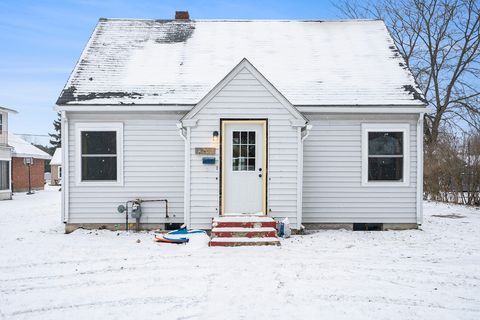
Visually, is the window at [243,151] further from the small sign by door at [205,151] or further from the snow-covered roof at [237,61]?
the snow-covered roof at [237,61]

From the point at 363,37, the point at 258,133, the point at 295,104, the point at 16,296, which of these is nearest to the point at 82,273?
the point at 16,296

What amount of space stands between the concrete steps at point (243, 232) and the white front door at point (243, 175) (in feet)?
2.33

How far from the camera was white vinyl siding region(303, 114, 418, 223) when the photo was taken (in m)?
11.0

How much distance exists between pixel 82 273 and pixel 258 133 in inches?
205

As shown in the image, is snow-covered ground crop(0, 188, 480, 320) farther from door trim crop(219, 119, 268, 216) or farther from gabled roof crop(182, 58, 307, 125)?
gabled roof crop(182, 58, 307, 125)

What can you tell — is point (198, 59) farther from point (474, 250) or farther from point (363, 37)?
point (474, 250)

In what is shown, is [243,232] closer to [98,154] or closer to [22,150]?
[98,154]

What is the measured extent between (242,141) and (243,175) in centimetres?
84

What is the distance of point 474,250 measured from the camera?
28.7 feet

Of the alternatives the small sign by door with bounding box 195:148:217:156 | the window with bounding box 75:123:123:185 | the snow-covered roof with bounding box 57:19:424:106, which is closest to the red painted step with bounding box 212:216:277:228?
the small sign by door with bounding box 195:148:217:156

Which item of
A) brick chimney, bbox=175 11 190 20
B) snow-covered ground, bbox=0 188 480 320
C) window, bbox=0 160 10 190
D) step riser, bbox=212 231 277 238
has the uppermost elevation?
brick chimney, bbox=175 11 190 20

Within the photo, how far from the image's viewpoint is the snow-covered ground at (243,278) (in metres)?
5.16

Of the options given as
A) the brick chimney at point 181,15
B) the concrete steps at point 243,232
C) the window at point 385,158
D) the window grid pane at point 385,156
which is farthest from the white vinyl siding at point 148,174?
the brick chimney at point 181,15

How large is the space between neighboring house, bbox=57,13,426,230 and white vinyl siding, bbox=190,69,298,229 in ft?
0.08
